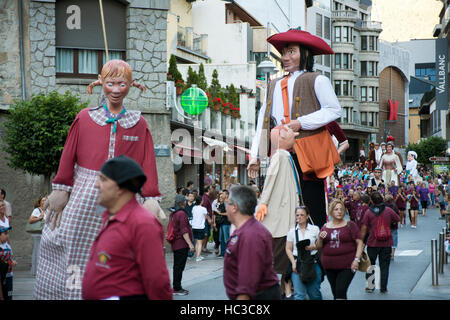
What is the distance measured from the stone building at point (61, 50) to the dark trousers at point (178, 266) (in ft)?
17.4

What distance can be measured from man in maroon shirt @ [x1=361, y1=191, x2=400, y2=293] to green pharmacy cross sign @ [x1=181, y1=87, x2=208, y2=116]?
11.2 metres

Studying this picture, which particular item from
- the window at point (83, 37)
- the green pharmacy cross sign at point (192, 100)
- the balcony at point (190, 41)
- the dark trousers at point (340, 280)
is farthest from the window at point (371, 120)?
the dark trousers at point (340, 280)

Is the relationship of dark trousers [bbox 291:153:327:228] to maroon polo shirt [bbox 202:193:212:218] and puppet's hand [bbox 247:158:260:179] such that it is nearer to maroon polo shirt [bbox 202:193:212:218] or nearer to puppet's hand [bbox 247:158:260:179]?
puppet's hand [bbox 247:158:260:179]

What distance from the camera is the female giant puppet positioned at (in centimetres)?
652

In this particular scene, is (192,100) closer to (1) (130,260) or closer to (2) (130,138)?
(2) (130,138)

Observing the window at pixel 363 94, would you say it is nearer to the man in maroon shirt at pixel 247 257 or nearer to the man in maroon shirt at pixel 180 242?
the man in maroon shirt at pixel 180 242

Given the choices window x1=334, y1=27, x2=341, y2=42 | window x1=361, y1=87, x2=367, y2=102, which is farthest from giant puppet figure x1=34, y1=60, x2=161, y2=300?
window x1=361, y1=87, x2=367, y2=102

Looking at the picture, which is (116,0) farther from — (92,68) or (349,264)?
(349,264)

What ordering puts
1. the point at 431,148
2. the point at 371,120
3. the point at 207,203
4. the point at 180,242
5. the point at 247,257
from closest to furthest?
the point at 247,257
the point at 180,242
the point at 207,203
the point at 431,148
the point at 371,120

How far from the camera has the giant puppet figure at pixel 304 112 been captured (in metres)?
6.52

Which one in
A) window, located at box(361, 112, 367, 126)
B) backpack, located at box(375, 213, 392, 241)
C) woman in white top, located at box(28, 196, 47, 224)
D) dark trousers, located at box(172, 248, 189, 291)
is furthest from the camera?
window, located at box(361, 112, 367, 126)

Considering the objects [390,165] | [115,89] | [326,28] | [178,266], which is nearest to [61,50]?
[178,266]

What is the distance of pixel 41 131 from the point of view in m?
15.4

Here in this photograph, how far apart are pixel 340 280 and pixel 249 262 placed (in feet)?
16.2
